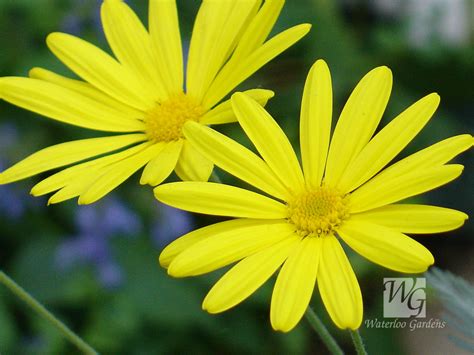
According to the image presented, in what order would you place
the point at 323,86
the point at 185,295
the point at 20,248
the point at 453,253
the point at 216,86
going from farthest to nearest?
the point at 453,253
the point at 20,248
the point at 185,295
the point at 216,86
the point at 323,86

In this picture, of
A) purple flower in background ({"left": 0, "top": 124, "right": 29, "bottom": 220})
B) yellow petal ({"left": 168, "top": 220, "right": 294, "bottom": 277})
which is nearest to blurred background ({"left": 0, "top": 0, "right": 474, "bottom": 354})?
purple flower in background ({"left": 0, "top": 124, "right": 29, "bottom": 220})

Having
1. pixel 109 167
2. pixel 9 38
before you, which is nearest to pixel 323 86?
pixel 109 167

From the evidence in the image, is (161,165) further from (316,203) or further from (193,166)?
(316,203)

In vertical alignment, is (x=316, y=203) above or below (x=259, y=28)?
below

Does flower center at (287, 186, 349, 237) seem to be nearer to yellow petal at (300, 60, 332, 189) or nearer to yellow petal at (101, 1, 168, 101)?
yellow petal at (300, 60, 332, 189)

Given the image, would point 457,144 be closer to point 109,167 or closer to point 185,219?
point 109,167

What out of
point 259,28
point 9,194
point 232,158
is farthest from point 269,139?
point 9,194
